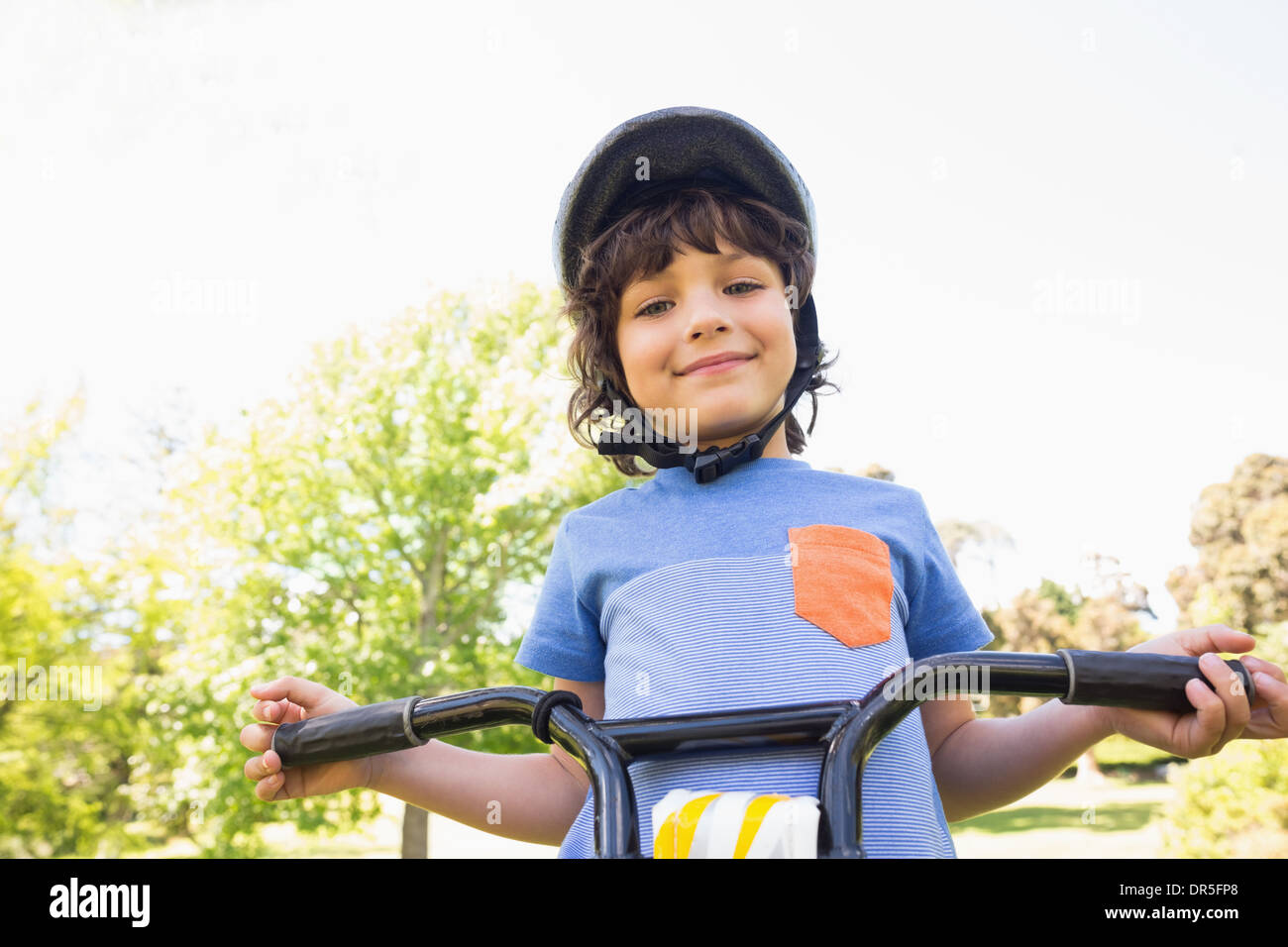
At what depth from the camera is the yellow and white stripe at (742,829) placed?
Answer: 1.14 meters

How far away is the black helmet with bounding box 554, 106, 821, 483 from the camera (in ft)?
7.61

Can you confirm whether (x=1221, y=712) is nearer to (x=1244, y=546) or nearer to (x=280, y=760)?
(x=280, y=760)

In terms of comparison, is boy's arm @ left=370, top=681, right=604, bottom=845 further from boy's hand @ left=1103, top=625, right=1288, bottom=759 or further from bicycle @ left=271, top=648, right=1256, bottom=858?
boy's hand @ left=1103, top=625, right=1288, bottom=759

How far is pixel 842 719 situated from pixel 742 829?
208mm

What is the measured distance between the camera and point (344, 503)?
14.1 meters

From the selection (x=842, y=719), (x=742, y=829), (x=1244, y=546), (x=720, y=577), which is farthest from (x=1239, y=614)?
(x=742, y=829)

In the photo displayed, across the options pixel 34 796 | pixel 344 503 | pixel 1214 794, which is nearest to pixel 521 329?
pixel 344 503

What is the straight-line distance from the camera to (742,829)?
116cm

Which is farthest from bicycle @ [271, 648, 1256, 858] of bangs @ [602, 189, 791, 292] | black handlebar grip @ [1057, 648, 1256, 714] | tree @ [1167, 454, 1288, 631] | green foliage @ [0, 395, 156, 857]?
tree @ [1167, 454, 1288, 631]

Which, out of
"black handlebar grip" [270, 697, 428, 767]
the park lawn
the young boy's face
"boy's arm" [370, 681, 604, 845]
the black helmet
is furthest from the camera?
the park lawn

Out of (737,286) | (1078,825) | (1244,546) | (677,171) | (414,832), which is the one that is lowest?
(1078,825)

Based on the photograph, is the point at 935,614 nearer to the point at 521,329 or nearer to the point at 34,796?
the point at 521,329

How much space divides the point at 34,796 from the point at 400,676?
625 centimetres
